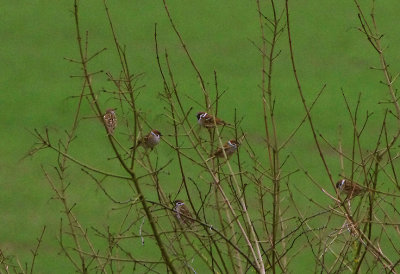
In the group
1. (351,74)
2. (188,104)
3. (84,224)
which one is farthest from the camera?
(351,74)

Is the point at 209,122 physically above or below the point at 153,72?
below

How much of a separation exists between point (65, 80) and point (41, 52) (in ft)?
4.86

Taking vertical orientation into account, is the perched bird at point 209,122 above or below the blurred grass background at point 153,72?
below

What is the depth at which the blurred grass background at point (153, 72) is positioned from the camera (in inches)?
742

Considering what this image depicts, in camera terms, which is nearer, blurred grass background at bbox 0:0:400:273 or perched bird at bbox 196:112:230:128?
perched bird at bbox 196:112:230:128

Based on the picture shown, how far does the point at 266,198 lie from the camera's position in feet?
60.8

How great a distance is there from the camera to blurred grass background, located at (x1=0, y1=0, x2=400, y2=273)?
18844mm

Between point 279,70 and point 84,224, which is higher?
point 279,70

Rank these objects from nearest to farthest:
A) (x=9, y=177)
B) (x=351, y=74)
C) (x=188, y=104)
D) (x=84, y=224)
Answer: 1. (x=84, y=224)
2. (x=9, y=177)
3. (x=188, y=104)
4. (x=351, y=74)

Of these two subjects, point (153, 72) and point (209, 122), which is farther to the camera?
point (153, 72)

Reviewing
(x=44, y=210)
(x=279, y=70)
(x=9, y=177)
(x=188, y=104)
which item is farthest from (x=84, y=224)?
(x=279, y=70)

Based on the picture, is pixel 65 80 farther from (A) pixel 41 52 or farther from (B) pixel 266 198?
(B) pixel 266 198

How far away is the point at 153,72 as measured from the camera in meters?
22.6

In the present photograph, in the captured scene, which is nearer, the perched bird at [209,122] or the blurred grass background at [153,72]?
the perched bird at [209,122]
